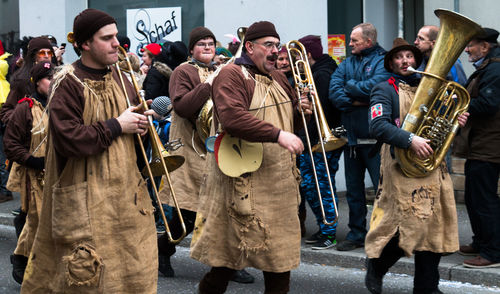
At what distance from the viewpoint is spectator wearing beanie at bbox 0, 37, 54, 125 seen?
7.53m

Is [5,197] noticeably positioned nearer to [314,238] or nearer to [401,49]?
[314,238]

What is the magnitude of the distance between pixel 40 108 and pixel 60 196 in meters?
2.61

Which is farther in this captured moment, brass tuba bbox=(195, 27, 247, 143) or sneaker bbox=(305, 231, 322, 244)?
sneaker bbox=(305, 231, 322, 244)

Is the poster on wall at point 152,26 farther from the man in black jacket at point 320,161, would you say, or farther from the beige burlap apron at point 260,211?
the beige burlap apron at point 260,211

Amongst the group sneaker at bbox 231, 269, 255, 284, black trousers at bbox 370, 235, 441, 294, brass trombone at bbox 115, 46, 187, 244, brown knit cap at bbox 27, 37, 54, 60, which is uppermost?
brown knit cap at bbox 27, 37, 54, 60

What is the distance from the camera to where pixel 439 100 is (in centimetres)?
552

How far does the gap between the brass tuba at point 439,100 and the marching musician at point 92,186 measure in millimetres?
2054

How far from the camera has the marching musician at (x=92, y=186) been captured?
421cm

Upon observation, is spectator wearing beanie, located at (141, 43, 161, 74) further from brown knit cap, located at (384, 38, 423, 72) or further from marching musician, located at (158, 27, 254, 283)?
brown knit cap, located at (384, 38, 423, 72)

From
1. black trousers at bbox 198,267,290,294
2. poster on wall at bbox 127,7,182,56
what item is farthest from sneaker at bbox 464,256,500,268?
poster on wall at bbox 127,7,182,56

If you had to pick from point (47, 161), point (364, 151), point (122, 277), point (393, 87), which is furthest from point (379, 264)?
point (47, 161)

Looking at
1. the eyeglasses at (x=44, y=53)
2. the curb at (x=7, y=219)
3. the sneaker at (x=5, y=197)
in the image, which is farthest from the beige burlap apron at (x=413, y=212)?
the sneaker at (x=5, y=197)

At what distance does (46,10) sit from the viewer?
44.2 ft

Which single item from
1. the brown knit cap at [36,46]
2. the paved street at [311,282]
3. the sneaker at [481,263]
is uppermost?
the brown knit cap at [36,46]
